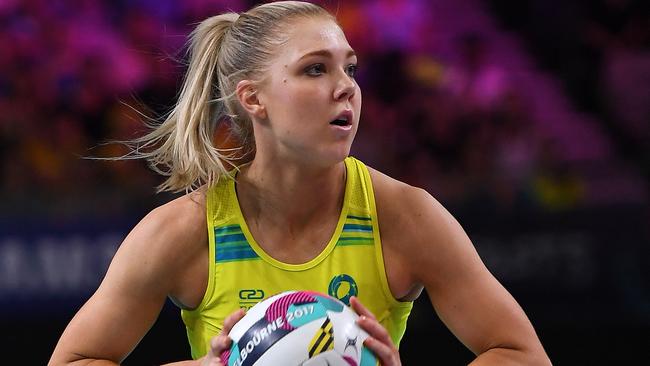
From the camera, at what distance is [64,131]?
7.04m

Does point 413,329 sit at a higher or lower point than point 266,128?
lower

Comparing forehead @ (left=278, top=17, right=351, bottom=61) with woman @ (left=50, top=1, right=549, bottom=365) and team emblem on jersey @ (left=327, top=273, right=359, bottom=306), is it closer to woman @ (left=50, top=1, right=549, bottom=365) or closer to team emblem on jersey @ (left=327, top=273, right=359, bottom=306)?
woman @ (left=50, top=1, right=549, bottom=365)

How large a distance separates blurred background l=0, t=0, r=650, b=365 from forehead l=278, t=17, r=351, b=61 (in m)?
2.39

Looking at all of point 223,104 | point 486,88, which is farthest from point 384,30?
point 223,104

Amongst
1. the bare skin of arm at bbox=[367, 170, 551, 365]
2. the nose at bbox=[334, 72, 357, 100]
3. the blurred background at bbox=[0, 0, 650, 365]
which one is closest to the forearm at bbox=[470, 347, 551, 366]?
the bare skin of arm at bbox=[367, 170, 551, 365]

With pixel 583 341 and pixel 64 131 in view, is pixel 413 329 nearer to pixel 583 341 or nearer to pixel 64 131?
pixel 583 341

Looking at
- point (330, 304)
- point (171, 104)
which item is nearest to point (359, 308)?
point (330, 304)

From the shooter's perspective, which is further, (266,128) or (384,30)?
(384,30)

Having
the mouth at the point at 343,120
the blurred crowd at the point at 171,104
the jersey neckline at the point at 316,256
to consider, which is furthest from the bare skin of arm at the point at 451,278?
the blurred crowd at the point at 171,104

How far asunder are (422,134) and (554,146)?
86 centimetres

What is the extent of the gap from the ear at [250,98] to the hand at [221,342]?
2.05ft

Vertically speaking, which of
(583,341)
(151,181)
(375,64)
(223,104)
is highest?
(223,104)

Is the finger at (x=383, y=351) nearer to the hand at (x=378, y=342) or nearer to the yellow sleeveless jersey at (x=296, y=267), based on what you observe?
the hand at (x=378, y=342)

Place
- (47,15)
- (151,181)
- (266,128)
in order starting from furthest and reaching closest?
(47,15), (151,181), (266,128)
